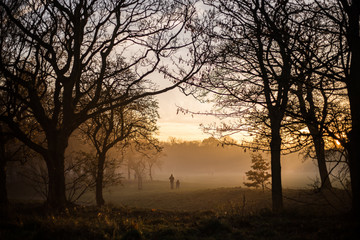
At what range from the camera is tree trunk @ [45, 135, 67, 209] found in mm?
9477

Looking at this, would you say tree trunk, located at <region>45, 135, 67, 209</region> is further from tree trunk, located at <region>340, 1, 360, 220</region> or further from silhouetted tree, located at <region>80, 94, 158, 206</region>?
tree trunk, located at <region>340, 1, 360, 220</region>

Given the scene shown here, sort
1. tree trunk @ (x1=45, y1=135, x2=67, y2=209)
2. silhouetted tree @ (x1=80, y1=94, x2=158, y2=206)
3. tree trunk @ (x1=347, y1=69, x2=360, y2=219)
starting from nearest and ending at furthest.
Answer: tree trunk @ (x1=347, y1=69, x2=360, y2=219)
tree trunk @ (x1=45, y1=135, x2=67, y2=209)
silhouetted tree @ (x1=80, y1=94, x2=158, y2=206)

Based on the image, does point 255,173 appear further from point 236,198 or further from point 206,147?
point 206,147

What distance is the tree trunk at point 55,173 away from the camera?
9477 mm

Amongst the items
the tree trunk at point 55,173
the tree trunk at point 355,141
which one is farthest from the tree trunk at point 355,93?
the tree trunk at point 55,173

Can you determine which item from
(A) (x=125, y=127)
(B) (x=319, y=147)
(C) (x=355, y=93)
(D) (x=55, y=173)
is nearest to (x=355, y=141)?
(C) (x=355, y=93)

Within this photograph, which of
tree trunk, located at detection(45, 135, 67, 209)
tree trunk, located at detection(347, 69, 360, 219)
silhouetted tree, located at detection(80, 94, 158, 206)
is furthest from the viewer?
silhouetted tree, located at detection(80, 94, 158, 206)

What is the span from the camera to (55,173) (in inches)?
376

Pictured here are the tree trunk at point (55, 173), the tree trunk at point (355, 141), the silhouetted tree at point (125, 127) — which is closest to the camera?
the tree trunk at point (355, 141)

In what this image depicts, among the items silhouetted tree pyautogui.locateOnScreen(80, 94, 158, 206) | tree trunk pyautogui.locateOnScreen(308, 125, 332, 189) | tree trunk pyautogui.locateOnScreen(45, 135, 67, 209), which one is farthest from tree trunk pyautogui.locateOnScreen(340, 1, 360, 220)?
silhouetted tree pyautogui.locateOnScreen(80, 94, 158, 206)

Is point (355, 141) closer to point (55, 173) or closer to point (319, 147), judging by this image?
point (319, 147)

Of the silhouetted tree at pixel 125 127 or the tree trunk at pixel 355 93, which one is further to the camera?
the silhouetted tree at pixel 125 127

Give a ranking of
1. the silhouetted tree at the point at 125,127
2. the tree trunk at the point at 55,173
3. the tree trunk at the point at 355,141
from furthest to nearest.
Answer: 1. the silhouetted tree at the point at 125,127
2. the tree trunk at the point at 55,173
3. the tree trunk at the point at 355,141

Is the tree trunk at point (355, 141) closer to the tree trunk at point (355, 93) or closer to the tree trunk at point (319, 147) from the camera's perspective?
the tree trunk at point (355, 93)
